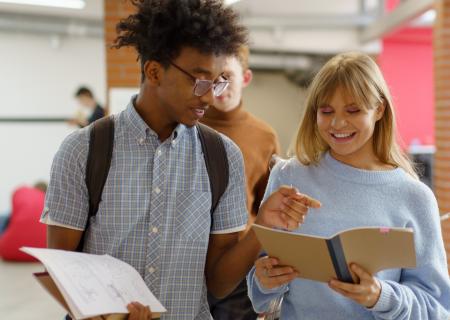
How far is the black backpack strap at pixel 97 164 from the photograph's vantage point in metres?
1.54

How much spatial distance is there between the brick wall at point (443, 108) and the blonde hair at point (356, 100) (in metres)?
3.91

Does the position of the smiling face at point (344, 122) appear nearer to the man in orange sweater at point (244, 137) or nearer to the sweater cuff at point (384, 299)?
the sweater cuff at point (384, 299)

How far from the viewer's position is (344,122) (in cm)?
167

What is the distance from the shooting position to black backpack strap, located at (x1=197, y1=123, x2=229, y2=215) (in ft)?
5.37

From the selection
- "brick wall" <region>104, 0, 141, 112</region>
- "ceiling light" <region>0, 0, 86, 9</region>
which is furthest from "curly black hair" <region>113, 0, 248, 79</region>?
"ceiling light" <region>0, 0, 86, 9</region>

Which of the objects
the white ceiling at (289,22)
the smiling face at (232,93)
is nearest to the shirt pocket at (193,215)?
the smiling face at (232,93)

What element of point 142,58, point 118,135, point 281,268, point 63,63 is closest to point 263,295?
point 281,268

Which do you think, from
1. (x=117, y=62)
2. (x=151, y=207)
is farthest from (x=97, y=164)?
(x=117, y=62)

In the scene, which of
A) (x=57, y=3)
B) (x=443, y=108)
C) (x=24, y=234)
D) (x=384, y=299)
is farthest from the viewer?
(x=57, y=3)

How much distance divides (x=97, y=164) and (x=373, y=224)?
30.1 inches

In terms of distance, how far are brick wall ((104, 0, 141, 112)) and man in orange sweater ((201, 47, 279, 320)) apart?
2638 millimetres

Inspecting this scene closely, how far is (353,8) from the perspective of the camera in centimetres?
1059

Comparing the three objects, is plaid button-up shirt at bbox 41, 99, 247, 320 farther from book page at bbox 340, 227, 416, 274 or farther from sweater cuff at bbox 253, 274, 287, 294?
book page at bbox 340, 227, 416, 274

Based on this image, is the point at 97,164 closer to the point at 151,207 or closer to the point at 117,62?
the point at 151,207
